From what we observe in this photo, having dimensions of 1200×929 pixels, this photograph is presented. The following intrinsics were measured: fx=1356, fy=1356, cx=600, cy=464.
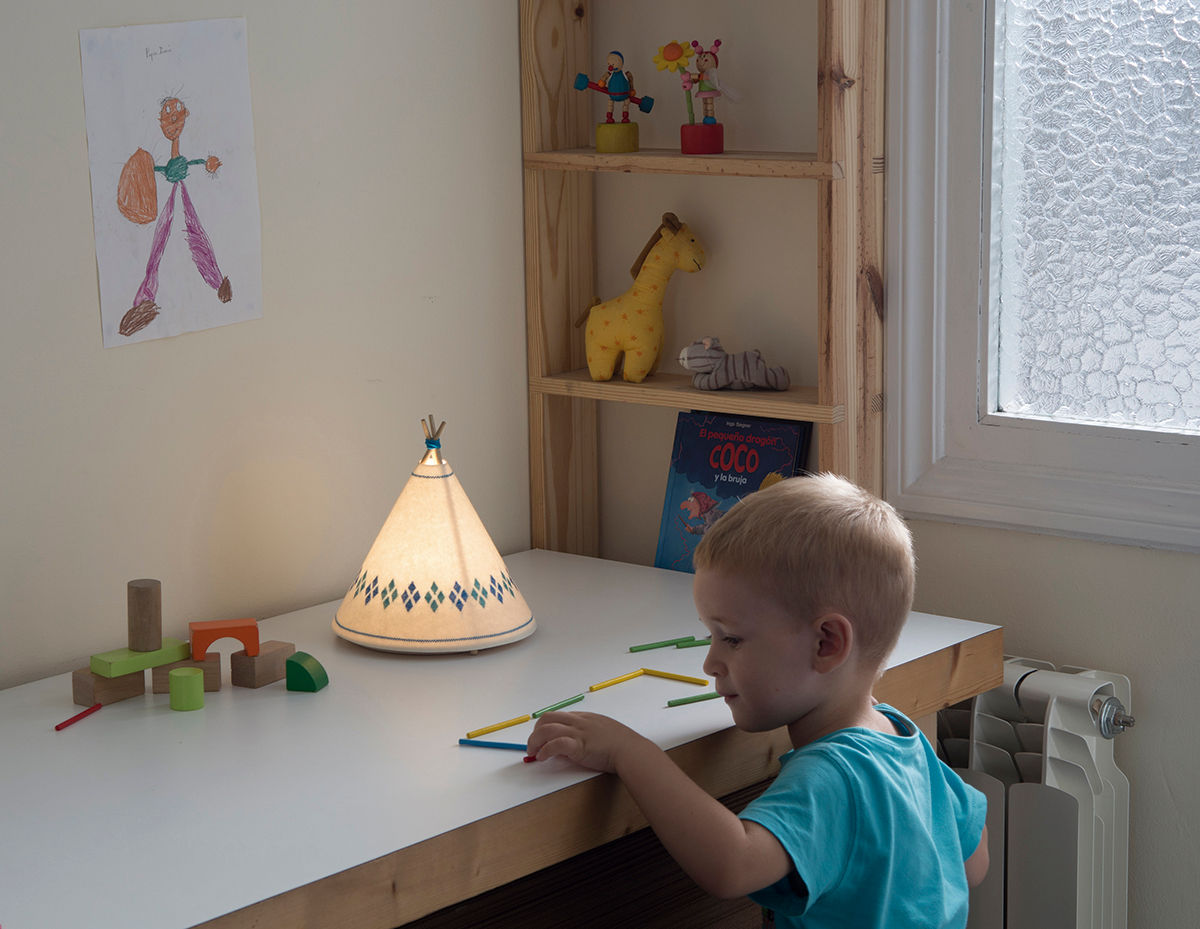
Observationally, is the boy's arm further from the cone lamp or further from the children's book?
the children's book

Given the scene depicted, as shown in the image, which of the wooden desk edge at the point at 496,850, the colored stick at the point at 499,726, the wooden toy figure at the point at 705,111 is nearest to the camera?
the wooden desk edge at the point at 496,850

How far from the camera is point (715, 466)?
175 cm

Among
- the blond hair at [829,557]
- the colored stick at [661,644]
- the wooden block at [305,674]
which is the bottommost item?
the colored stick at [661,644]

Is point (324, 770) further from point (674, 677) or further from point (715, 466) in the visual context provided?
point (715, 466)

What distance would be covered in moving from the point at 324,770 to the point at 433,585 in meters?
0.32

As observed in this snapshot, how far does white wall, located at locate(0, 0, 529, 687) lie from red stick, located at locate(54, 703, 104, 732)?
146 millimetres

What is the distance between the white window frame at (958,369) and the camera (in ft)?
5.01

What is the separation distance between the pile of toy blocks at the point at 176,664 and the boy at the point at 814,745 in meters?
0.34

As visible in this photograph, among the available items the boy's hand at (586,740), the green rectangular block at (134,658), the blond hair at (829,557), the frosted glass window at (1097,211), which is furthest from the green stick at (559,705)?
the frosted glass window at (1097,211)

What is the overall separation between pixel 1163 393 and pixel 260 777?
106cm

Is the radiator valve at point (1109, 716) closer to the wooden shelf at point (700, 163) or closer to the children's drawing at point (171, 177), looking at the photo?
the wooden shelf at point (700, 163)

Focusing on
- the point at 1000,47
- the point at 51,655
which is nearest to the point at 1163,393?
the point at 1000,47

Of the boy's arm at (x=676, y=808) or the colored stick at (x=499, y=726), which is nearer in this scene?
the boy's arm at (x=676, y=808)

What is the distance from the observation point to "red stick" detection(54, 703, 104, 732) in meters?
1.21
